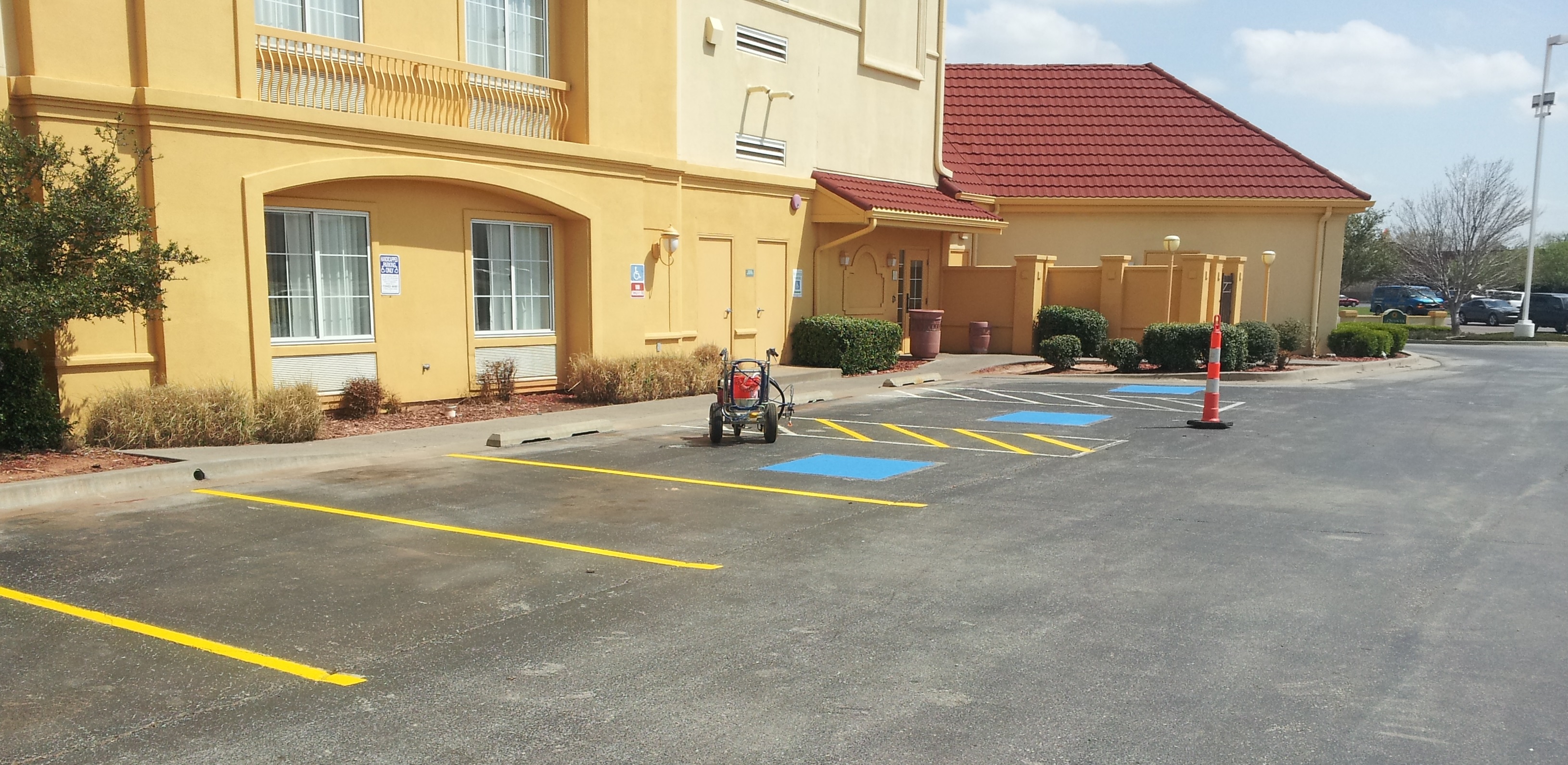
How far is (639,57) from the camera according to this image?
58.9 ft

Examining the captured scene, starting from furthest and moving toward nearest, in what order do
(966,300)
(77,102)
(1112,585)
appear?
(966,300), (77,102), (1112,585)

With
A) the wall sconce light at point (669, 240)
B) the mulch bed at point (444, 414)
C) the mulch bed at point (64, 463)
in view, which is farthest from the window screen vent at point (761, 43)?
the mulch bed at point (64, 463)

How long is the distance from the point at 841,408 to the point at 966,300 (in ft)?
34.5

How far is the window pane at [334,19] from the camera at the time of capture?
556 inches

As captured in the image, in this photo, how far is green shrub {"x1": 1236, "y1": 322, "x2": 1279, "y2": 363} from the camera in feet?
74.2

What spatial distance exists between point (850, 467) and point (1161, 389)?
9632 millimetres

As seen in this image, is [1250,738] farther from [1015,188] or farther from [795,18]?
[1015,188]

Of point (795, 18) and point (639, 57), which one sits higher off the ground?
point (795, 18)

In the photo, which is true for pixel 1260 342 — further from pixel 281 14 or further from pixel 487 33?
pixel 281 14

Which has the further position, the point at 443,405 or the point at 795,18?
the point at 795,18

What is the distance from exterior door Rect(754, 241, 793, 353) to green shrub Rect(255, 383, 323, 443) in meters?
10.1

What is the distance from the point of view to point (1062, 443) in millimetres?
13148

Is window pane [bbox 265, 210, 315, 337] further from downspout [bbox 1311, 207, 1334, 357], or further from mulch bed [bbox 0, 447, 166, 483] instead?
downspout [bbox 1311, 207, 1334, 357]

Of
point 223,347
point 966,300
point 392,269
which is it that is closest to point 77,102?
point 223,347
